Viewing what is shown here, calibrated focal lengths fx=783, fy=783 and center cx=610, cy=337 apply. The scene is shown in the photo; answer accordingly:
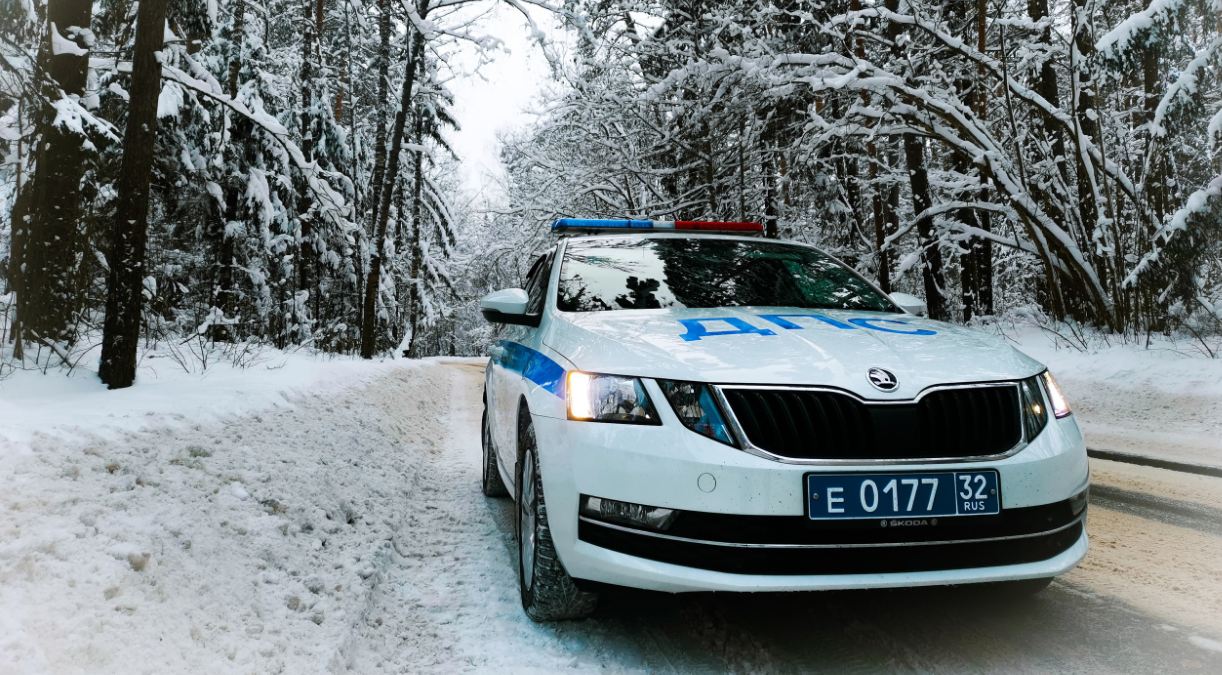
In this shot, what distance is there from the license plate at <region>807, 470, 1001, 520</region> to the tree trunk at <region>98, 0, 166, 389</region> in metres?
5.12

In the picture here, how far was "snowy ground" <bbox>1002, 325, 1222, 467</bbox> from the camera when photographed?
6.49 meters

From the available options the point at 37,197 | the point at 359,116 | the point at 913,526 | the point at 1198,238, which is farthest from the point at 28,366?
the point at 359,116

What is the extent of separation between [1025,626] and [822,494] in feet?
3.59

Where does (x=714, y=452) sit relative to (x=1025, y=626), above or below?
above

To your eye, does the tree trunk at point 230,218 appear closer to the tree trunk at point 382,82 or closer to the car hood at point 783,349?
the tree trunk at point 382,82

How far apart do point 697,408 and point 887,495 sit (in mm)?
656

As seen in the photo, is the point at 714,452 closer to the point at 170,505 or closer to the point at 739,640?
the point at 739,640

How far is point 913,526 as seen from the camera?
98.4 inches

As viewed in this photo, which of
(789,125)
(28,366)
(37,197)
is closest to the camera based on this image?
(28,366)

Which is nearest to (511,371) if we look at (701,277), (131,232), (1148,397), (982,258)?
(701,277)

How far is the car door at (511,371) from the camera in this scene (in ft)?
12.4

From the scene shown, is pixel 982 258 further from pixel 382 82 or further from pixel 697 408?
pixel 382 82

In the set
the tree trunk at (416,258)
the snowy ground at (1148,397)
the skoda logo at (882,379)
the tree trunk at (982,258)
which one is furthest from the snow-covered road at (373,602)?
the tree trunk at (416,258)

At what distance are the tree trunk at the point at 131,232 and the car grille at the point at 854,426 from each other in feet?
16.1
